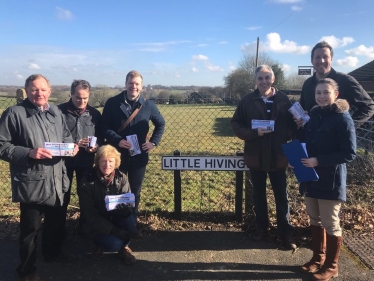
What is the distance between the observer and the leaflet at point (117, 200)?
10.9ft

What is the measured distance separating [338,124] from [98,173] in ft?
8.17

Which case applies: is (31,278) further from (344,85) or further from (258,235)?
(344,85)

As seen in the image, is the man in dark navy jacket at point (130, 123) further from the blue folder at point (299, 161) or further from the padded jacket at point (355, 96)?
the padded jacket at point (355, 96)

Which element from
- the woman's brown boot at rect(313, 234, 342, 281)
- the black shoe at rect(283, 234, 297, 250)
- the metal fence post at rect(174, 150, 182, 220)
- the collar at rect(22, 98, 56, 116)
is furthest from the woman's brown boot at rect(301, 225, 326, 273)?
the collar at rect(22, 98, 56, 116)

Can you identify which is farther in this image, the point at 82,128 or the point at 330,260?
the point at 82,128

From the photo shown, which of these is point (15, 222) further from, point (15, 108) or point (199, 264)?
point (199, 264)

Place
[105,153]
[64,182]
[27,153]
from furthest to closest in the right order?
[105,153] → [64,182] → [27,153]

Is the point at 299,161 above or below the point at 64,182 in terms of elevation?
above

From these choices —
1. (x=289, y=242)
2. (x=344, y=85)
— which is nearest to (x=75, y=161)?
(x=289, y=242)

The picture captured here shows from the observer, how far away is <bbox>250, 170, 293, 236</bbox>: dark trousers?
3.66 meters

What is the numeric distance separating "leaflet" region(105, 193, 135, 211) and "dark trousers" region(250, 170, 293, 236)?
149 cm

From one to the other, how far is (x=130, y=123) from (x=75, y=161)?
2.50 feet

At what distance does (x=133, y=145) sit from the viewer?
3639mm

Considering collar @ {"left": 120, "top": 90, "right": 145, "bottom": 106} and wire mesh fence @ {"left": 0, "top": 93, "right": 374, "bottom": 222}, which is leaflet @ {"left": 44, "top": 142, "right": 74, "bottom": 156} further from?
wire mesh fence @ {"left": 0, "top": 93, "right": 374, "bottom": 222}
